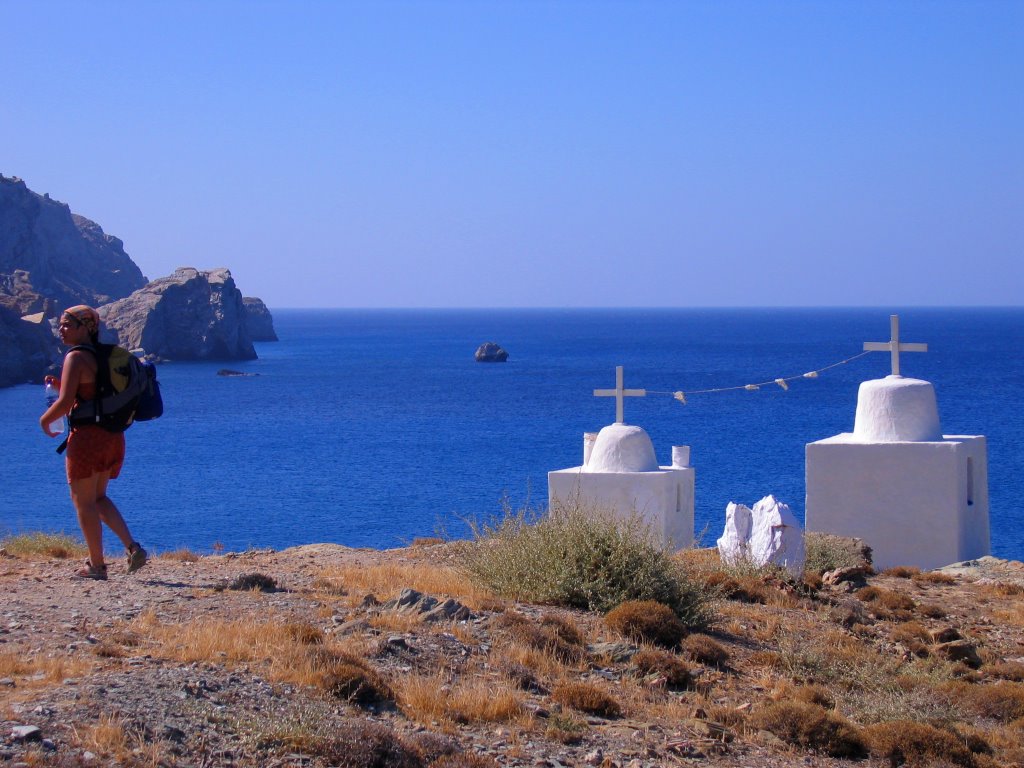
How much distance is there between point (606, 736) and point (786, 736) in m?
1.09

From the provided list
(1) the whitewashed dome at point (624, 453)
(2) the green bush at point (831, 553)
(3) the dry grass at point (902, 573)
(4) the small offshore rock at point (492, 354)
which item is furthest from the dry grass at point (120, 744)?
(4) the small offshore rock at point (492, 354)

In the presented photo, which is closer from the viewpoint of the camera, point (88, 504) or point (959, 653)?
point (88, 504)

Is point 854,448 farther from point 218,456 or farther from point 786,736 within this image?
point 218,456

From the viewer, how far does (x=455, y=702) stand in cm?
593

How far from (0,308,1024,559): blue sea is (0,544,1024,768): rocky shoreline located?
346cm

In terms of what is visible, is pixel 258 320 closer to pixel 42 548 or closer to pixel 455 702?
pixel 42 548

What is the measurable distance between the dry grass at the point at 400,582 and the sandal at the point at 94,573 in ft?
5.18

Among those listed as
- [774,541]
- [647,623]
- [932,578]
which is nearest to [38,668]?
[647,623]

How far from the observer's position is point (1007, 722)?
6.99 m

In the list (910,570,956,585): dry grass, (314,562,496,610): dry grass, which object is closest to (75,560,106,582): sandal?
(314,562,496,610): dry grass

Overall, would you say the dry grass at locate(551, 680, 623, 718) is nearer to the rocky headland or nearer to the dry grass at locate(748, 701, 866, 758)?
the dry grass at locate(748, 701, 866, 758)

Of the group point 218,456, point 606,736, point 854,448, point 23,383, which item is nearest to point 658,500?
point 854,448

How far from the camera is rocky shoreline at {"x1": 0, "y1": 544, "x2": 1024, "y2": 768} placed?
16.3 feet

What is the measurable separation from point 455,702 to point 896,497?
358 inches
